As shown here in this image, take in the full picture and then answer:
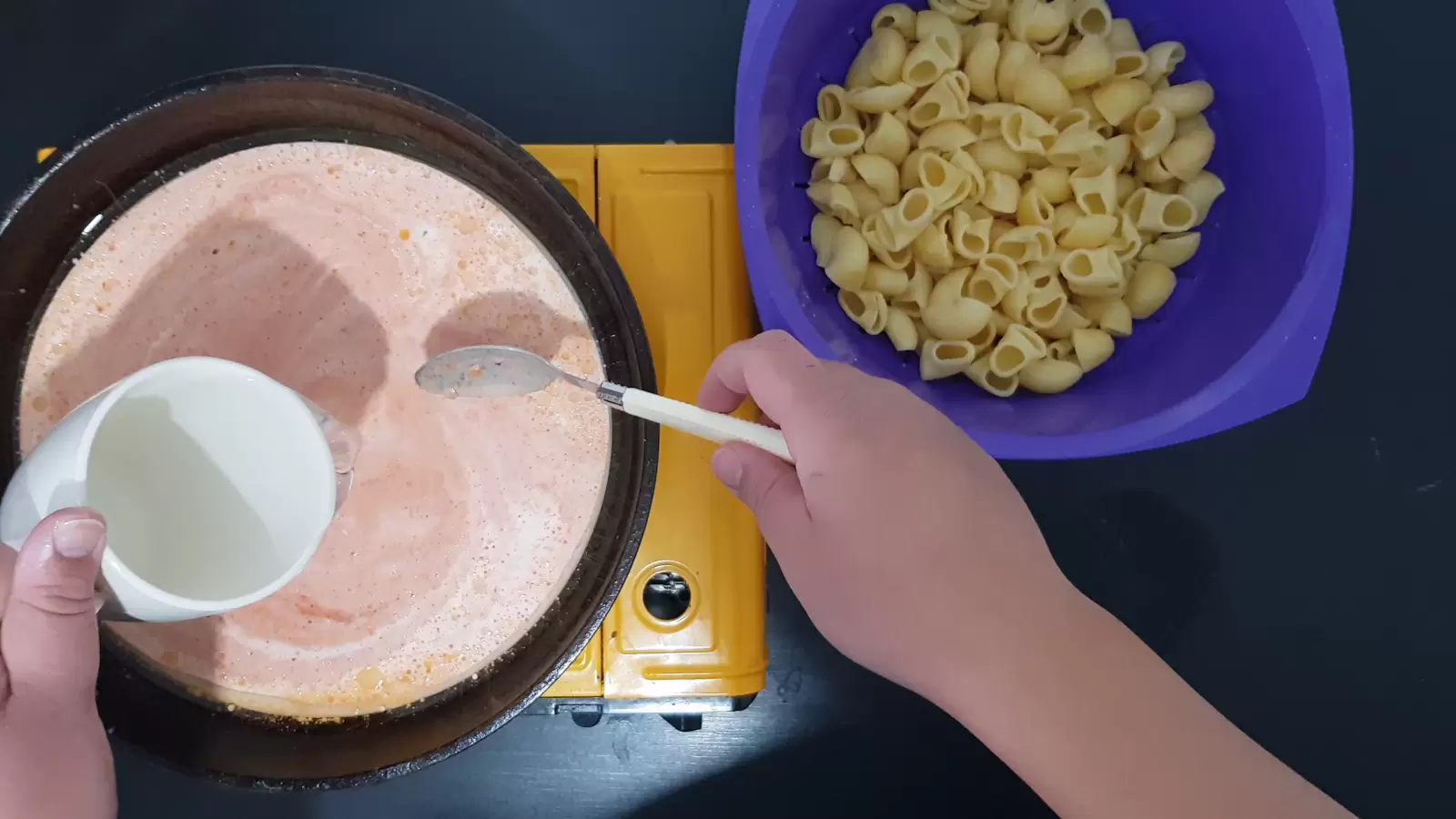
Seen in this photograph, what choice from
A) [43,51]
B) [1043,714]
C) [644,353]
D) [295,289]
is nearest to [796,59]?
[644,353]

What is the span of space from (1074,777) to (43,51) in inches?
44.1

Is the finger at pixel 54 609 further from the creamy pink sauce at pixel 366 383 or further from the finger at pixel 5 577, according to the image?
the creamy pink sauce at pixel 366 383

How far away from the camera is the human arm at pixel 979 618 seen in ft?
1.59

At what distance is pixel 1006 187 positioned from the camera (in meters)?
0.79

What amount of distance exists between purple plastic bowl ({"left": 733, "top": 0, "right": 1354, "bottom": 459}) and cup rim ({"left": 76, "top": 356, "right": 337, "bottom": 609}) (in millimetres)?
331

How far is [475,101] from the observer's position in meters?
0.90

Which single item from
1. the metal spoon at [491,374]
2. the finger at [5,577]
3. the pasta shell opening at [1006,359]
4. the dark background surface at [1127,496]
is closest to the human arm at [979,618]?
the metal spoon at [491,374]

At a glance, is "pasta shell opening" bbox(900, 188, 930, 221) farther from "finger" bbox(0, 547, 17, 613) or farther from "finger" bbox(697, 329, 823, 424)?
"finger" bbox(0, 547, 17, 613)

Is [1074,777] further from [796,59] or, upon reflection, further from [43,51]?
[43,51]

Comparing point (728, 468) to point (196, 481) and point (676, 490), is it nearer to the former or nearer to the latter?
point (676, 490)

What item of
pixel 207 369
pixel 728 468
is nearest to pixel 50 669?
pixel 207 369

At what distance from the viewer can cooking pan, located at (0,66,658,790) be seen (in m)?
0.64

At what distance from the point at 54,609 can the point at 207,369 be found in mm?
156

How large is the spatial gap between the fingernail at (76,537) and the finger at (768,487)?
1.18 ft
